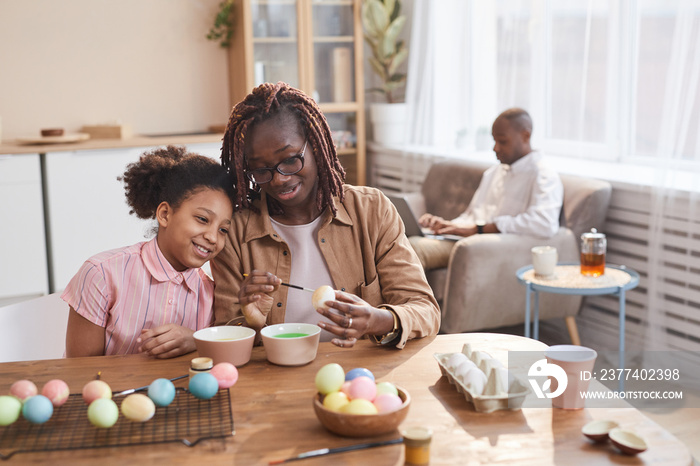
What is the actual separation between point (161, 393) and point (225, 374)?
0.12 metres

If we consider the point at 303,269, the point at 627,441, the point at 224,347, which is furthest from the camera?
the point at 303,269

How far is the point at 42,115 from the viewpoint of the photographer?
4.71m

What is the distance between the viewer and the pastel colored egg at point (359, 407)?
103 centimetres

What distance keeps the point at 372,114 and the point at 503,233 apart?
2209 millimetres

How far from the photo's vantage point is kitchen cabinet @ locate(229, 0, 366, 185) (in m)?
4.84

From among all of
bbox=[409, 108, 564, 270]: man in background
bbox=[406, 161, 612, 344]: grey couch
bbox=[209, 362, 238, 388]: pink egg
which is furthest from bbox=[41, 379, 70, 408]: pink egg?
bbox=[409, 108, 564, 270]: man in background

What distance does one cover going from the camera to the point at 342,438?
1052 millimetres

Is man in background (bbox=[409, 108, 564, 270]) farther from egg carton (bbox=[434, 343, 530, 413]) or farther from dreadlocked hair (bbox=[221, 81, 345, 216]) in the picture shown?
egg carton (bbox=[434, 343, 530, 413])

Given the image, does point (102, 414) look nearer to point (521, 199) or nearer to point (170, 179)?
point (170, 179)

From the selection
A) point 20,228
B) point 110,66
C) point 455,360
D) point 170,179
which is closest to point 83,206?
point 20,228

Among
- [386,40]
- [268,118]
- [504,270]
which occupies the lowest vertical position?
[504,270]

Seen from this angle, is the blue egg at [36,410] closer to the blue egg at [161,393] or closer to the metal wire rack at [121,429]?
the metal wire rack at [121,429]

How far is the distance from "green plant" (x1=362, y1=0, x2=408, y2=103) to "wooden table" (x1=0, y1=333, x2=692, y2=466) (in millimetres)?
→ 3939

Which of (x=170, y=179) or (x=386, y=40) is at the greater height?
(x=386, y=40)
